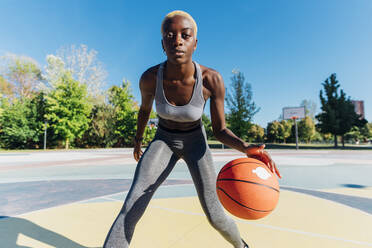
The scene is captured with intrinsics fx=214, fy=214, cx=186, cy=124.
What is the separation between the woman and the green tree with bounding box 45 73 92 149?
30.5m

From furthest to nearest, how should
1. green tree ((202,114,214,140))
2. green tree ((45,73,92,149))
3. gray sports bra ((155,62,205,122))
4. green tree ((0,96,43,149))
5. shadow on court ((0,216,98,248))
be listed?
green tree ((202,114,214,140)), green tree ((0,96,43,149)), green tree ((45,73,92,149)), shadow on court ((0,216,98,248)), gray sports bra ((155,62,205,122))

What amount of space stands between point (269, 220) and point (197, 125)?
7.33ft

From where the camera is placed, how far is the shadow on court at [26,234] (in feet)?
8.70

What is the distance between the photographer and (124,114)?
35031 millimetres

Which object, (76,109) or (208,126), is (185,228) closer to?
(76,109)

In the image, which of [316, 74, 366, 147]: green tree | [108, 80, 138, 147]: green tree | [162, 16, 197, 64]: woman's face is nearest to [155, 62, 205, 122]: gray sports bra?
[162, 16, 197, 64]: woman's face

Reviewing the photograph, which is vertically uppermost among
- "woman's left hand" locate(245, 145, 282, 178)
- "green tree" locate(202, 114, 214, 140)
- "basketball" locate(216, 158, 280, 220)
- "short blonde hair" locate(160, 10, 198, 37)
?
"green tree" locate(202, 114, 214, 140)

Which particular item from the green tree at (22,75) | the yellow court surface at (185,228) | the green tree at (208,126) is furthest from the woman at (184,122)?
the green tree at (208,126)

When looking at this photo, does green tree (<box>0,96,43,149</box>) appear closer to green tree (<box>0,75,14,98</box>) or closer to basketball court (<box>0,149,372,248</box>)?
green tree (<box>0,75,14,98</box>)

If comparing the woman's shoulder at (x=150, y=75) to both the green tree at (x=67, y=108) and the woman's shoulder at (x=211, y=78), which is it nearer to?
the woman's shoulder at (x=211, y=78)

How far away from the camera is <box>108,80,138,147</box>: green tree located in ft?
116

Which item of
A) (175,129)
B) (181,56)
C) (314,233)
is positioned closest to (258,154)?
(175,129)

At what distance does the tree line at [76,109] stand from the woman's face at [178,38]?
30803mm

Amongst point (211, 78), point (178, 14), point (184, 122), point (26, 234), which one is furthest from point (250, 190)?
point (26, 234)
